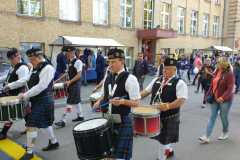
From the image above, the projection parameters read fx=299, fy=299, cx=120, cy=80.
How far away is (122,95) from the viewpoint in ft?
12.6

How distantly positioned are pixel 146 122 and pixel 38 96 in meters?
2.02

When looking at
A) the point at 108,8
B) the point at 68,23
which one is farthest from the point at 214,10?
the point at 68,23

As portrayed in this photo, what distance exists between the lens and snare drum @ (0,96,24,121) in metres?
4.97

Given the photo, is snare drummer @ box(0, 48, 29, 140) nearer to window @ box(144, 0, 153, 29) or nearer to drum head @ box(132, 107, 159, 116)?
drum head @ box(132, 107, 159, 116)

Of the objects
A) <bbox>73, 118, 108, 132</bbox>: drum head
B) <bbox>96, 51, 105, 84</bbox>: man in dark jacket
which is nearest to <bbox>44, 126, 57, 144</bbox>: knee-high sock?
<bbox>73, 118, 108, 132</bbox>: drum head

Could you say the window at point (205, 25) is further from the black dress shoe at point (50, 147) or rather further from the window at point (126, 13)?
the black dress shoe at point (50, 147)

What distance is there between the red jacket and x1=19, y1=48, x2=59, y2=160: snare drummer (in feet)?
11.0

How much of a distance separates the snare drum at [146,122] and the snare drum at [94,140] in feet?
1.88

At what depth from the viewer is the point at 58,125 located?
23.8ft

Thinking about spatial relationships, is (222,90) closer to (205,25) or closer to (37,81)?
(37,81)

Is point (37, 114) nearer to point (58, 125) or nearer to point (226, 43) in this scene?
point (58, 125)

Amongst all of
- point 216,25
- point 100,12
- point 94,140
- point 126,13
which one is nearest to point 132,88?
point 94,140

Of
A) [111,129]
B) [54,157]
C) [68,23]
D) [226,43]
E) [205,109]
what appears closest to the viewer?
[111,129]

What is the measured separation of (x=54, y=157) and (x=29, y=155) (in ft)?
1.50
